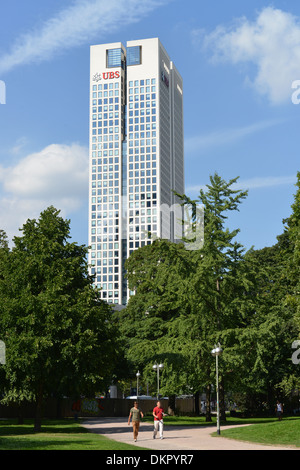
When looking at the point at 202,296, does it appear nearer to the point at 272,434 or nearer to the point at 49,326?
the point at 49,326

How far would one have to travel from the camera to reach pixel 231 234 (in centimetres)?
4228

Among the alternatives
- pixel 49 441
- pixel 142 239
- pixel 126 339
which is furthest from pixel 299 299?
pixel 142 239

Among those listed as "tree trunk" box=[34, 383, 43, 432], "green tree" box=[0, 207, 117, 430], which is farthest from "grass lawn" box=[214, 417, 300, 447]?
"tree trunk" box=[34, 383, 43, 432]

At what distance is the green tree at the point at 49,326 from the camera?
32375mm

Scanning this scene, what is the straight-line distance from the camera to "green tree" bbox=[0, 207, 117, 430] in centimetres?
3238

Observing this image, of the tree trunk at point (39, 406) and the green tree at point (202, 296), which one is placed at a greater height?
the green tree at point (202, 296)

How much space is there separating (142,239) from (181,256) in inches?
6004

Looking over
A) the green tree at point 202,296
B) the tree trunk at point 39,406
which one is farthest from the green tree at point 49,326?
the green tree at point 202,296

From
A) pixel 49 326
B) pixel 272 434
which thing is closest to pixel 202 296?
pixel 49 326

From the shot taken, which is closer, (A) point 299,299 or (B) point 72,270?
(A) point 299,299

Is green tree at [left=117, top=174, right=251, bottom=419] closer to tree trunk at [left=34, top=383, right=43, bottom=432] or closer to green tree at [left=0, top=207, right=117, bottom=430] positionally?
green tree at [left=0, top=207, right=117, bottom=430]

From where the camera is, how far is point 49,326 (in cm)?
3278

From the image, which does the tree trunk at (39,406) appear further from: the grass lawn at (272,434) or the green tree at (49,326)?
the grass lawn at (272,434)
